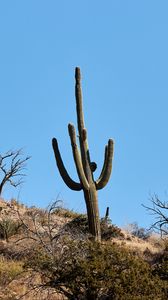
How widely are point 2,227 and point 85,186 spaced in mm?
8937

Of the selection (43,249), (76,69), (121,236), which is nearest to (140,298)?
(43,249)

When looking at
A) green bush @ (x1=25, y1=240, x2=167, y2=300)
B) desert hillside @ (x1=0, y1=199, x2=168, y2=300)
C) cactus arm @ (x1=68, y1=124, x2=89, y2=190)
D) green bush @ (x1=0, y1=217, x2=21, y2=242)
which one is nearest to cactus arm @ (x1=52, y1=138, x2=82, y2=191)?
cactus arm @ (x1=68, y1=124, x2=89, y2=190)

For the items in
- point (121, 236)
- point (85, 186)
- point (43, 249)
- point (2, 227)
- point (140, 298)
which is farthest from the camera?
point (121, 236)

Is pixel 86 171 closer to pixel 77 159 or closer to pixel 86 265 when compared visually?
pixel 77 159

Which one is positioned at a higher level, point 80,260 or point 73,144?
point 73,144

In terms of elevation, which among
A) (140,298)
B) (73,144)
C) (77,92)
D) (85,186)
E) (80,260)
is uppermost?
(77,92)

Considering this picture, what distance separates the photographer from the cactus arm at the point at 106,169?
13.9m

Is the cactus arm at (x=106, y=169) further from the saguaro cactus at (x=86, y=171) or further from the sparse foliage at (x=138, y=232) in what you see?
the sparse foliage at (x=138, y=232)

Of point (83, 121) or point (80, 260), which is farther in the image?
point (83, 121)

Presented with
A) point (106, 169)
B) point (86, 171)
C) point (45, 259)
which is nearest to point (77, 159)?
point (86, 171)

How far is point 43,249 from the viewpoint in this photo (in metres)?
12.1

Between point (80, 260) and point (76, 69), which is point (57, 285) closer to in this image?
point (80, 260)

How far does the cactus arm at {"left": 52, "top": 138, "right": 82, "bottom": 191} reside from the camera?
13.7m

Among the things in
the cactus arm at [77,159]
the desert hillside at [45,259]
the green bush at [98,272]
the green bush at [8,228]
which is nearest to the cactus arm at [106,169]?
the cactus arm at [77,159]
